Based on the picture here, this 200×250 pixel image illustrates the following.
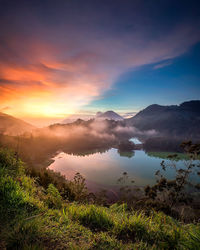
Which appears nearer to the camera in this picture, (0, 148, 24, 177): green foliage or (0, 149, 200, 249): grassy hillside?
(0, 149, 200, 249): grassy hillside

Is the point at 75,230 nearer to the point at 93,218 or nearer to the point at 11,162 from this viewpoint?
the point at 93,218

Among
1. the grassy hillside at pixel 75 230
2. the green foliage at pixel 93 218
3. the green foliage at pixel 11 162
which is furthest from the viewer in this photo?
the green foliage at pixel 11 162

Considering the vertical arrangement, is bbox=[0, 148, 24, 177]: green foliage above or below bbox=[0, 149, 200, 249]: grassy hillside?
above

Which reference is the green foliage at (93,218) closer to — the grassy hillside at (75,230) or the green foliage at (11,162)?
the grassy hillside at (75,230)

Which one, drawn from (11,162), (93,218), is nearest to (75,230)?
(93,218)

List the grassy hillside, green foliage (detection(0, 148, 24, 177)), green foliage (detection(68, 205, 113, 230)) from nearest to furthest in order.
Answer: the grassy hillside, green foliage (detection(68, 205, 113, 230)), green foliage (detection(0, 148, 24, 177))

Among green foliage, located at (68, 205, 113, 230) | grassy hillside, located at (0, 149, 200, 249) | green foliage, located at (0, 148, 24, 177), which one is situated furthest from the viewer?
green foliage, located at (0, 148, 24, 177)

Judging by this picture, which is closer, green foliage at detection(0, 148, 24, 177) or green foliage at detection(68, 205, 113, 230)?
green foliage at detection(68, 205, 113, 230)

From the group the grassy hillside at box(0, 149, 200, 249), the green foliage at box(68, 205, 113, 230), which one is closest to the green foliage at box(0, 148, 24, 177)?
the grassy hillside at box(0, 149, 200, 249)

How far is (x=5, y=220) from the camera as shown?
105 inches

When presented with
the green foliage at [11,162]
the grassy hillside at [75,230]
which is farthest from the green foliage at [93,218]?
the green foliage at [11,162]

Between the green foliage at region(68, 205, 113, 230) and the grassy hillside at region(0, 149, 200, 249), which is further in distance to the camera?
the green foliage at region(68, 205, 113, 230)

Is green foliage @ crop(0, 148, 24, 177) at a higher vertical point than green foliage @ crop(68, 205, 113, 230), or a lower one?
higher

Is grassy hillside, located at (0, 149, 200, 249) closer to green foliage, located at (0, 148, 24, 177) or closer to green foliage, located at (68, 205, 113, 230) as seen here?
green foliage, located at (68, 205, 113, 230)
